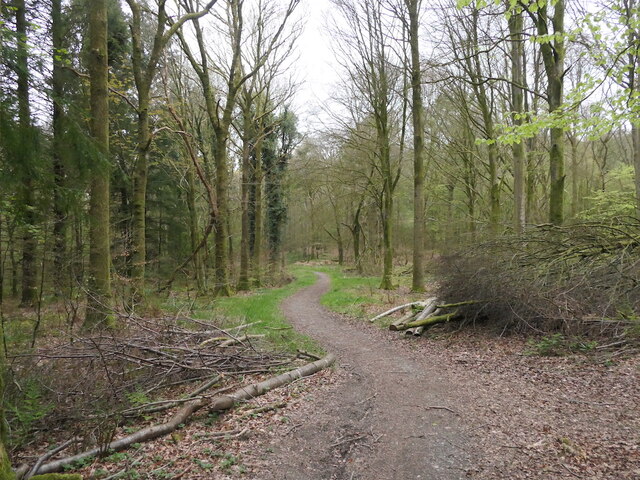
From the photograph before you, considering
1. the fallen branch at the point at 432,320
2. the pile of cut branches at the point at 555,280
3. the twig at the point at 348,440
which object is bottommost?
the twig at the point at 348,440

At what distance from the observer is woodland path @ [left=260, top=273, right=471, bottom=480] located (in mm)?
3607

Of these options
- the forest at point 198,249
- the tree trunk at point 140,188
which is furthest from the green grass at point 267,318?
the tree trunk at point 140,188

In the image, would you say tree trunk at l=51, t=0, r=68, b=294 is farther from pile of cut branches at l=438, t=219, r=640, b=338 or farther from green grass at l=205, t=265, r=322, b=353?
pile of cut branches at l=438, t=219, r=640, b=338

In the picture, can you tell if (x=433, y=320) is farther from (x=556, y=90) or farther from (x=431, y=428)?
(x=556, y=90)

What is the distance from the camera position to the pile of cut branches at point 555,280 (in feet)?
20.9

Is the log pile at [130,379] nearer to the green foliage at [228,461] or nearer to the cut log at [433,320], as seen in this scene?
the green foliage at [228,461]

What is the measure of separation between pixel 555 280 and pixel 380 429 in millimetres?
4933

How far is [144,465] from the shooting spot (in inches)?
144

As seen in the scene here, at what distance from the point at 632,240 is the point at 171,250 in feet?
66.2

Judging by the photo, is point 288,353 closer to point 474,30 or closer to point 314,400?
point 314,400

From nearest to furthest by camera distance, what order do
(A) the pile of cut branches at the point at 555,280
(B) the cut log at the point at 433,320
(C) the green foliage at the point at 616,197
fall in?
(A) the pile of cut branches at the point at 555,280, (B) the cut log at the point at 433,320, (C) the green foliage at the point at 616,197

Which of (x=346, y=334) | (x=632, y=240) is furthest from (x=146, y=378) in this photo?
(x=632, y=240)

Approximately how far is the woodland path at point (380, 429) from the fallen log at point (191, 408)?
0.66m

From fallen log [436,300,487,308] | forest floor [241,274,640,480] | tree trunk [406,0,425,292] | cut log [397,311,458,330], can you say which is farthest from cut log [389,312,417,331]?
tree trunk [406,0,425,292]
